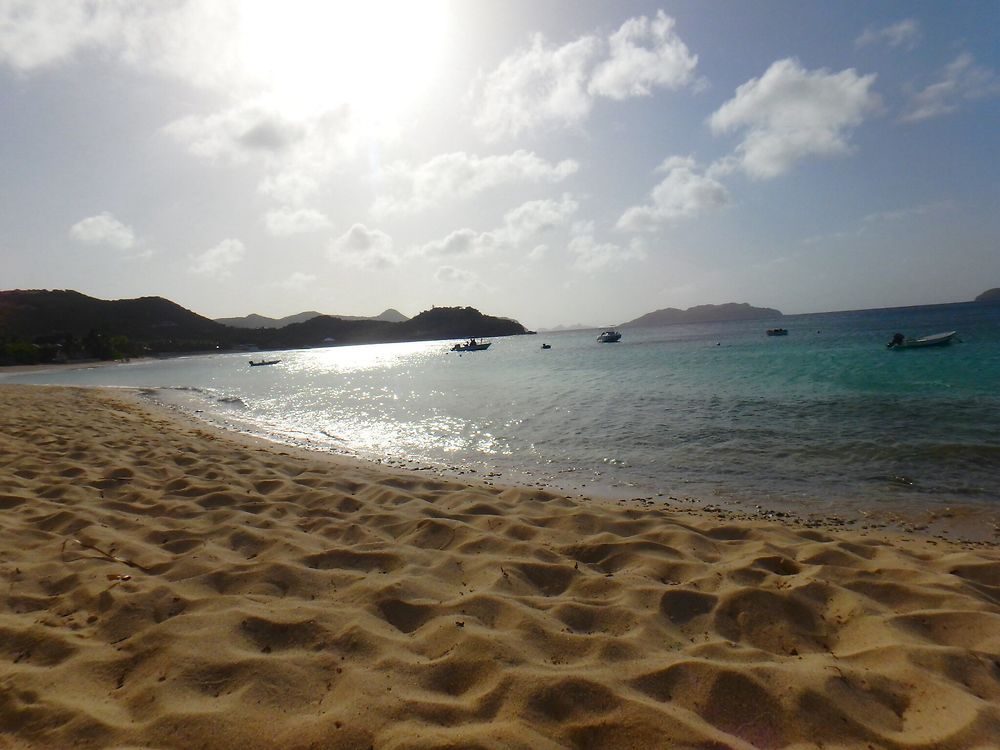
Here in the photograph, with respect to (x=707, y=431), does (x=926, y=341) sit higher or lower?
higher

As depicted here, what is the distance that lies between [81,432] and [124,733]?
1205 cm

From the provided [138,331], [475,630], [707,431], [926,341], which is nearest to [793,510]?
[707,431]

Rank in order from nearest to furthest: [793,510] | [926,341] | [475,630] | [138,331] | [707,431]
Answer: [475,630] → [793,510] → [707,431] → [926,341] → [138,331]

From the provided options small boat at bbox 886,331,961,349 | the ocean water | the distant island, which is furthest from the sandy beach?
the distant island

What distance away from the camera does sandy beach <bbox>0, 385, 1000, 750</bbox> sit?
254 centimetres

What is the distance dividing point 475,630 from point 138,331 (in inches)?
5826

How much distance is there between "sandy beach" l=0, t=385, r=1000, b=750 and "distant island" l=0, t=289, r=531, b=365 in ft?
281

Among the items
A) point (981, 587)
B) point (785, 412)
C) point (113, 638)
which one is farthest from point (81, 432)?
point (785, 412)

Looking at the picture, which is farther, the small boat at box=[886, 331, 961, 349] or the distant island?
the distant island

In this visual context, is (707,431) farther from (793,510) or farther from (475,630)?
(475,630)

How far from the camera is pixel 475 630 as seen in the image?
3381mm

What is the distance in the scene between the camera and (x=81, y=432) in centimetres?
1147

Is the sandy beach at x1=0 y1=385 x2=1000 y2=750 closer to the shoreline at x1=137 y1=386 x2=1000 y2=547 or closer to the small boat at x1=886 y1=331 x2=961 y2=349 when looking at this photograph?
the shoreline at x1=137 y1=386 x2=1000 y2=547

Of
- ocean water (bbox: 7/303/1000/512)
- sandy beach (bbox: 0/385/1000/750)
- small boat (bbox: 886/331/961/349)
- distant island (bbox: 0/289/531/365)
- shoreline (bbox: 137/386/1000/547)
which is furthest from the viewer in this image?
distant island (bbox: 0/289/531/365)
